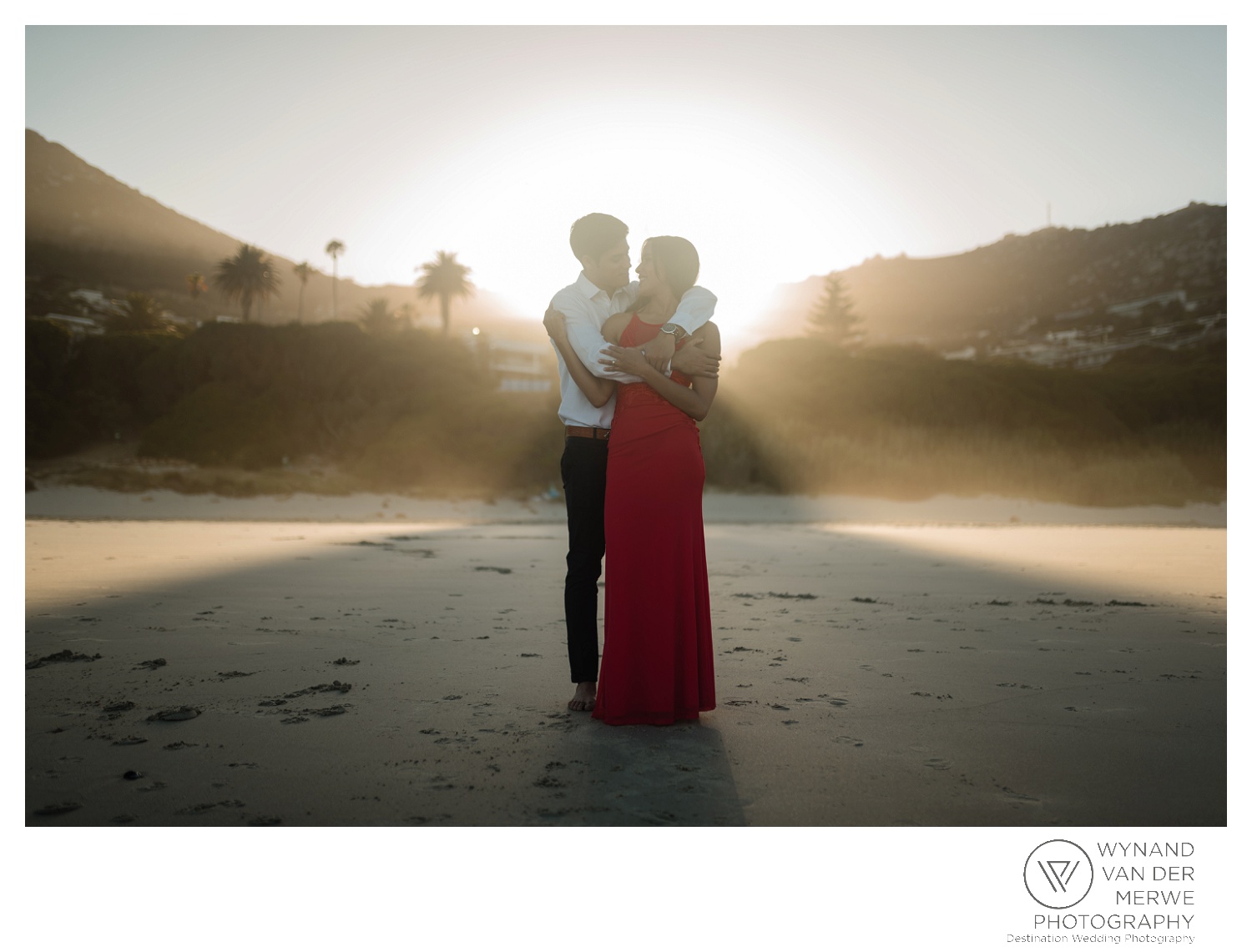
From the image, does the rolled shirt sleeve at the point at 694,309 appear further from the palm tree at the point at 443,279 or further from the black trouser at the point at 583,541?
the palm tree at the point at 443,279

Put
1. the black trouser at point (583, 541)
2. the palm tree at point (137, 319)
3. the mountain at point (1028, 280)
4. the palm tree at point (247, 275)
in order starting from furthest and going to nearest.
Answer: the mountain at point (1028, 280)
the palm tree at point (247, 275)
the palm tree at point (137, 319)
the black trouser at point (583, 541)

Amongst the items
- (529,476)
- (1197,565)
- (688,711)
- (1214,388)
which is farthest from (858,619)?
(1214,388)

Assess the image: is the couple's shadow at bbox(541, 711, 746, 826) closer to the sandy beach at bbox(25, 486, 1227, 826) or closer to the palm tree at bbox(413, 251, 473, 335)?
the sandy beach at bbox(25, 486, 1227, 826)

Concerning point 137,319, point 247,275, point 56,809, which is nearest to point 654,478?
point 56,809

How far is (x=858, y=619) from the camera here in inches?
185

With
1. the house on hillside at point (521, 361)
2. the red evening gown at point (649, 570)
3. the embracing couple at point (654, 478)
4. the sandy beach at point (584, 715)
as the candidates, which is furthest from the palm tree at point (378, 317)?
the red evening gown at point (649, 570)

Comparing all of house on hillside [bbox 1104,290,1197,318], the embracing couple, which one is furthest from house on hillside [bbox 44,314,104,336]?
house on hillside [bbox 1104,290,1197,318]

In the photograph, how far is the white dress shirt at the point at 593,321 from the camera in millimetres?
2707

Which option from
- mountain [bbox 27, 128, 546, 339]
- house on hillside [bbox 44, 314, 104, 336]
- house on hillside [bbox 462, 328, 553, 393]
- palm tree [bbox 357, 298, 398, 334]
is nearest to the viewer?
house on hillside [bbox 44, 314, 104, 336]

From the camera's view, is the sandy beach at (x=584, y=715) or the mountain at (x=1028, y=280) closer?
the sandy beach at (x=584, y=715)

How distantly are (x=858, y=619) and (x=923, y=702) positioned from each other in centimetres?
178

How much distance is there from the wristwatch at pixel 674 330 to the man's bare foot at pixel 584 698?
1264mm

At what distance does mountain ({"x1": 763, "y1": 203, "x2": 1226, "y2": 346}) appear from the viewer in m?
42.6

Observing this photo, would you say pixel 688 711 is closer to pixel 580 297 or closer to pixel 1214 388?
pixel 580 297
